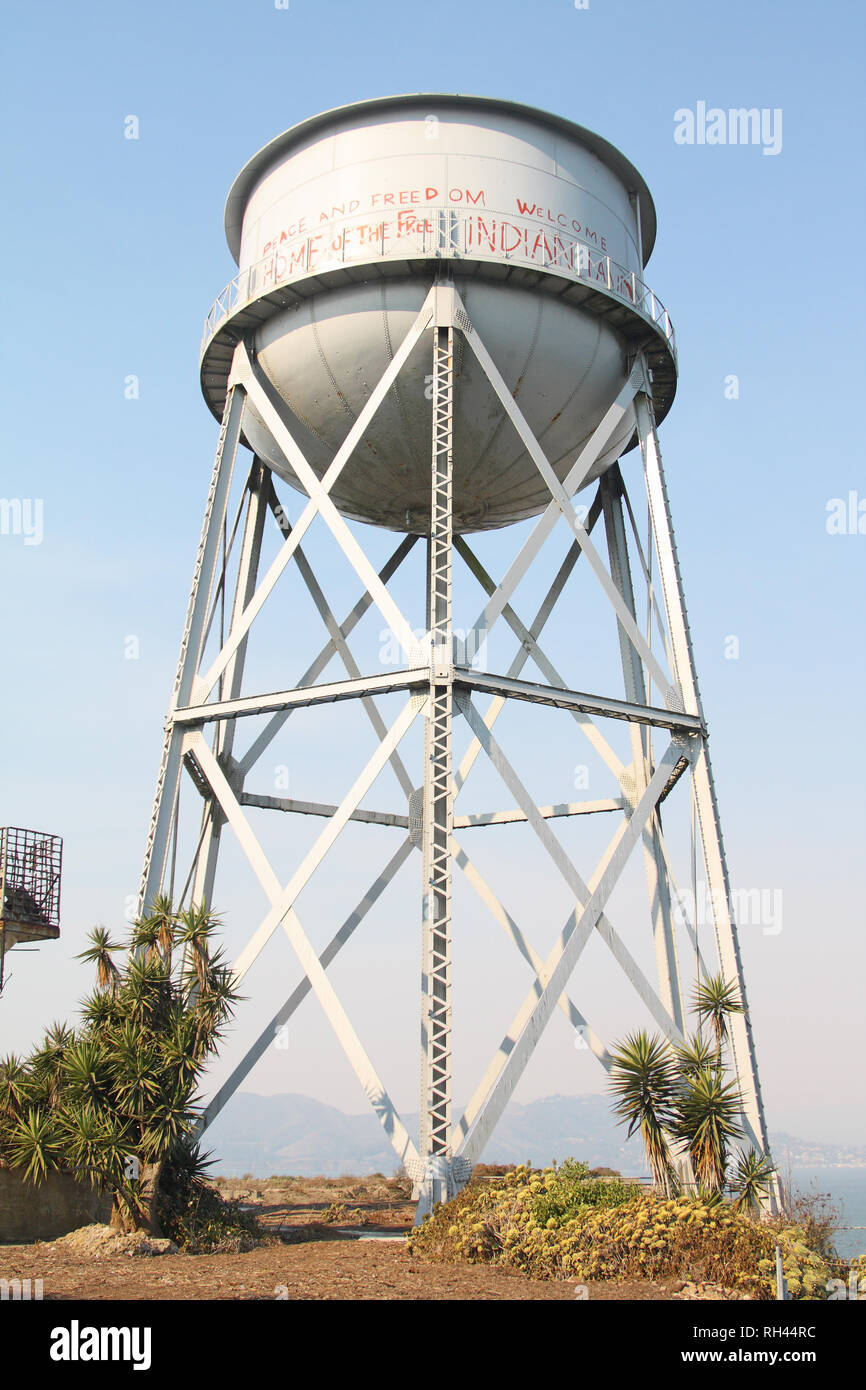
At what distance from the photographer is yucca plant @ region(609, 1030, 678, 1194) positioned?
15883 mm

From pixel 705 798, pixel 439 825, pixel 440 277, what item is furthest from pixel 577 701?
pixel 440 277

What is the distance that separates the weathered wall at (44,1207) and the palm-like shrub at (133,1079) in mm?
430

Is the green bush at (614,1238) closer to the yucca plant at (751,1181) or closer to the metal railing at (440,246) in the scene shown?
the yucca plant at (751,1181)

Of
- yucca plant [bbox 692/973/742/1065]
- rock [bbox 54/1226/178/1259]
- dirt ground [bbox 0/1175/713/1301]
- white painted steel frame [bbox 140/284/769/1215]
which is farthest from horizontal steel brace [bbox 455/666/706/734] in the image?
rock [bbox 54/1226/178/1259]

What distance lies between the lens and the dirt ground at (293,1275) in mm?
11664

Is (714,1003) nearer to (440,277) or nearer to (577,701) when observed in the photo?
(577,701)

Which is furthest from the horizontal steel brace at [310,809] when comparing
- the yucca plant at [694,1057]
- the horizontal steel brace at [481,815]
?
the yucca plant at [694,1057]

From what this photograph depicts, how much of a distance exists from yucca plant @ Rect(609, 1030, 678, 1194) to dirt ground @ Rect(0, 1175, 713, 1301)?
3077mm

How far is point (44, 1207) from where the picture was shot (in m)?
17.2

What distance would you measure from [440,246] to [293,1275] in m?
13.7

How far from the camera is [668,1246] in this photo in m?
13.3

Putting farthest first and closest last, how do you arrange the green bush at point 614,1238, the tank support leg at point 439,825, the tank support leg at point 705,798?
1. the tank support leg at point 705,798
2. the tank support leg at point 439,825
3. the green bush at point 614,1238
